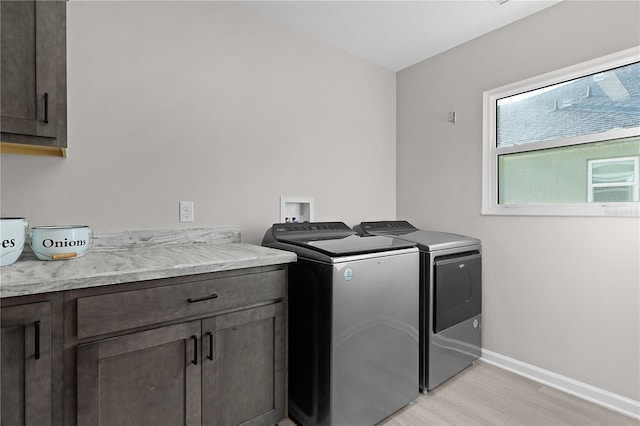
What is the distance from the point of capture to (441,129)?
106 inches

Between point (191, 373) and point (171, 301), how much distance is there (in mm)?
319

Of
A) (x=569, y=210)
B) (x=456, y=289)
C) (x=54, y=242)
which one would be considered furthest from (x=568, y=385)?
(x=54, y=242)

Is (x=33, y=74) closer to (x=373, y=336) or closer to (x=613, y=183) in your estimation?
(x=373, y=336)

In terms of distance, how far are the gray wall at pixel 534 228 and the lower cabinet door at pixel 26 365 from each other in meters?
2.57

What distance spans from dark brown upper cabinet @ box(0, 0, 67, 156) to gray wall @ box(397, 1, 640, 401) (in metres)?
2.52

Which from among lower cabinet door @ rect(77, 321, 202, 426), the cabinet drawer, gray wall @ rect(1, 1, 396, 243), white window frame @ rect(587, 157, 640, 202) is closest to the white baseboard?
white window frame @ rect(587, 157, 640, 202)

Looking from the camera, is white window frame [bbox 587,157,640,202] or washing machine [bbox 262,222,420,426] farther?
white window frame [bbox 587,157,640,202]

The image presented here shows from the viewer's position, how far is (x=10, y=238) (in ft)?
3.77

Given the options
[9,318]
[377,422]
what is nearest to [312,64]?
[9,318]

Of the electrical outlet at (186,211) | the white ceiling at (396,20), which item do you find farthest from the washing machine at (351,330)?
the white ceiling at (396,20)

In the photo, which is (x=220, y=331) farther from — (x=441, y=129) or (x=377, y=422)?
(x=441, y=129)

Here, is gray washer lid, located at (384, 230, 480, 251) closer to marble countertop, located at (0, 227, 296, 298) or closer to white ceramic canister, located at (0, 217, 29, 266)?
marble countertop, located at (0, 227, 296, 298)

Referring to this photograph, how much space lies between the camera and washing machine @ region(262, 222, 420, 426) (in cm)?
152

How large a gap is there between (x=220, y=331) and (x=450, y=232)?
202 cm
